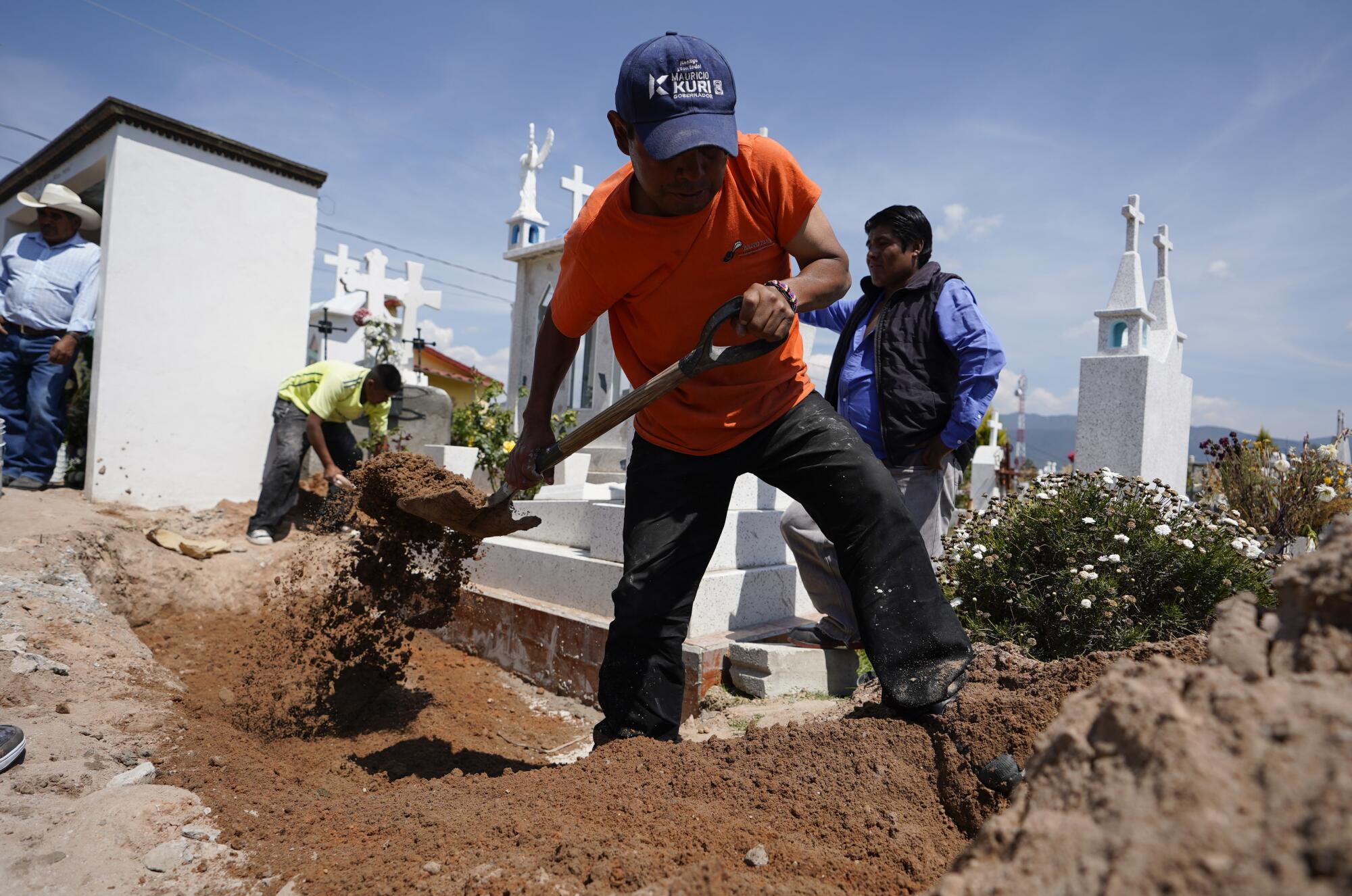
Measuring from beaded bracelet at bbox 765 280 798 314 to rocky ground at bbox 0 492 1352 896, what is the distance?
1146 mm

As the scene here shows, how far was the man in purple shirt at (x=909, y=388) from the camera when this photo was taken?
358cm

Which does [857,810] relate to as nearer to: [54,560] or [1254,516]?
[54,560]

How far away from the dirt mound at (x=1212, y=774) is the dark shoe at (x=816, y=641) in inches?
105

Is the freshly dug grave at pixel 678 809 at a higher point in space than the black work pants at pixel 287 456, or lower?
lower

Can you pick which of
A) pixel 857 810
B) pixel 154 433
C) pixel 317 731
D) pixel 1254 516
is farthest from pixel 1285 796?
pixel 154 433

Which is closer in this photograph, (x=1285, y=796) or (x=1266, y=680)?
(x=1285, y=796)

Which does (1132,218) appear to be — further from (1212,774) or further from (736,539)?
(1212,774)

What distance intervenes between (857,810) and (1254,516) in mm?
5759

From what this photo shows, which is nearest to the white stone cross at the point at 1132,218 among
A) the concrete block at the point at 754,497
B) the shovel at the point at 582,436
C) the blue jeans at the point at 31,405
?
the concrete block at the point at 754,497

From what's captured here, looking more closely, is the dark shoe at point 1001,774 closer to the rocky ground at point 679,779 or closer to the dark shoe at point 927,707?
the rocky ground at point 679,779

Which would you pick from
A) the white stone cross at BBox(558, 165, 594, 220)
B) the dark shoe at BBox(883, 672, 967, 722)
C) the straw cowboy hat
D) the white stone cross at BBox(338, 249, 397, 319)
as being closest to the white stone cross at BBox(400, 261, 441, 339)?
the white stone cross at BBox(338, 249, 397, 319)

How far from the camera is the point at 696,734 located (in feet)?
10.6

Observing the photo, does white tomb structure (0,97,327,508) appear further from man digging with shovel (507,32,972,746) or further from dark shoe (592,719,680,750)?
dark shoe (592,719,680,750)

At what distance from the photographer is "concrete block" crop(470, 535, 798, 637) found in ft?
13.3
